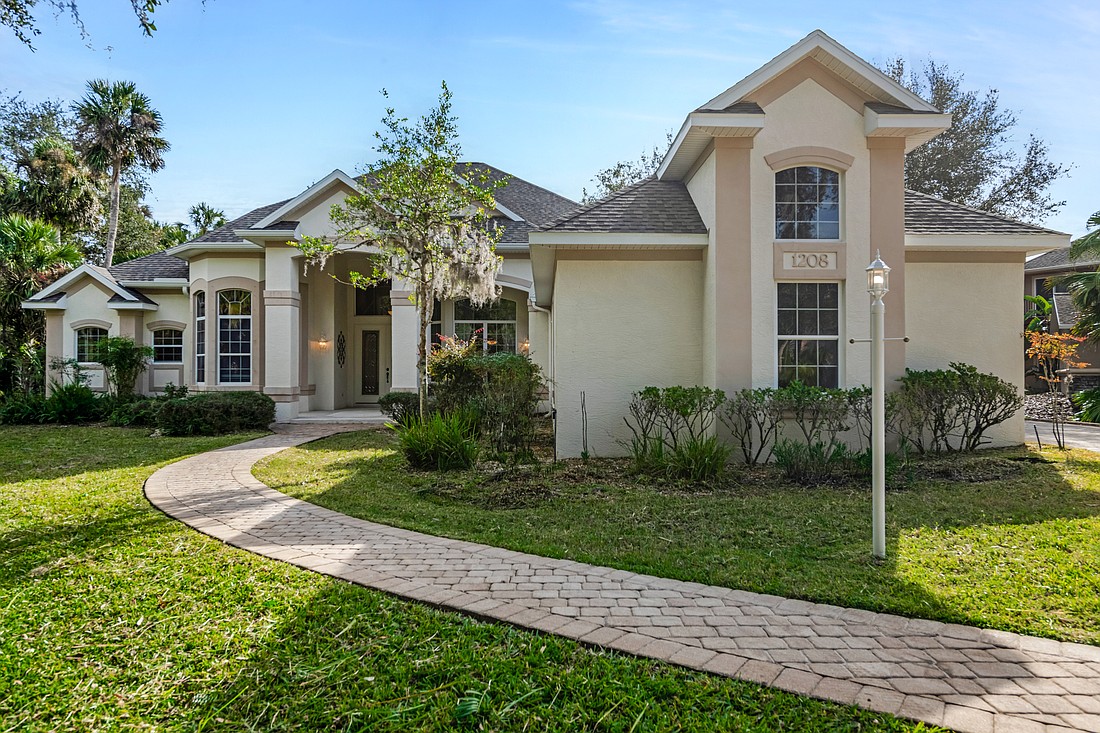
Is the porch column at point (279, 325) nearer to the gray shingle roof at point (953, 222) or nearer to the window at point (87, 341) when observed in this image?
the window at point (87, 341)

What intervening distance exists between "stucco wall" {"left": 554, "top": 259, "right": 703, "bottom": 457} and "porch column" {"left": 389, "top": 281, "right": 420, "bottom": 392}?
24.4 feet

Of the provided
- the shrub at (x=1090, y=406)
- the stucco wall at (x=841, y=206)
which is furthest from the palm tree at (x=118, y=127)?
the shrub at (x=1090, y=406)

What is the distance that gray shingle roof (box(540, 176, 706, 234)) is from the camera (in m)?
9.99

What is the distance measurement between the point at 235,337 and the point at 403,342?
479 centimetres

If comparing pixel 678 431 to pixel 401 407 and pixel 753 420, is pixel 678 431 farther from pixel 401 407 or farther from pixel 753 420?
pixel 401 407

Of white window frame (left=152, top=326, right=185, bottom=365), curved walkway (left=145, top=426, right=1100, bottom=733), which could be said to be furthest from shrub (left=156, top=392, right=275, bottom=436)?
curved walkway (left=145, top=426, right=1100, bottom=733)

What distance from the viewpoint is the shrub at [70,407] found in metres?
16.5

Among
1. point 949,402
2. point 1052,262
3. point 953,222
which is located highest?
point 1052,262

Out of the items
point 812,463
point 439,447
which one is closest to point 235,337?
point 439,447

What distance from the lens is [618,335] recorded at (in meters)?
10.2

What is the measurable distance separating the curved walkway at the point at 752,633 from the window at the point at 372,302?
15453 millimetres

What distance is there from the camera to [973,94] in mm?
26938

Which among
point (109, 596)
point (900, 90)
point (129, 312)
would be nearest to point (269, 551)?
point (109, 596)

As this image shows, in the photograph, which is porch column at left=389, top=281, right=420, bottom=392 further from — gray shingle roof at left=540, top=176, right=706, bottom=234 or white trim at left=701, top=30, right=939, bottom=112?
white trim at left=701, top=30, right=939, bottom=112
